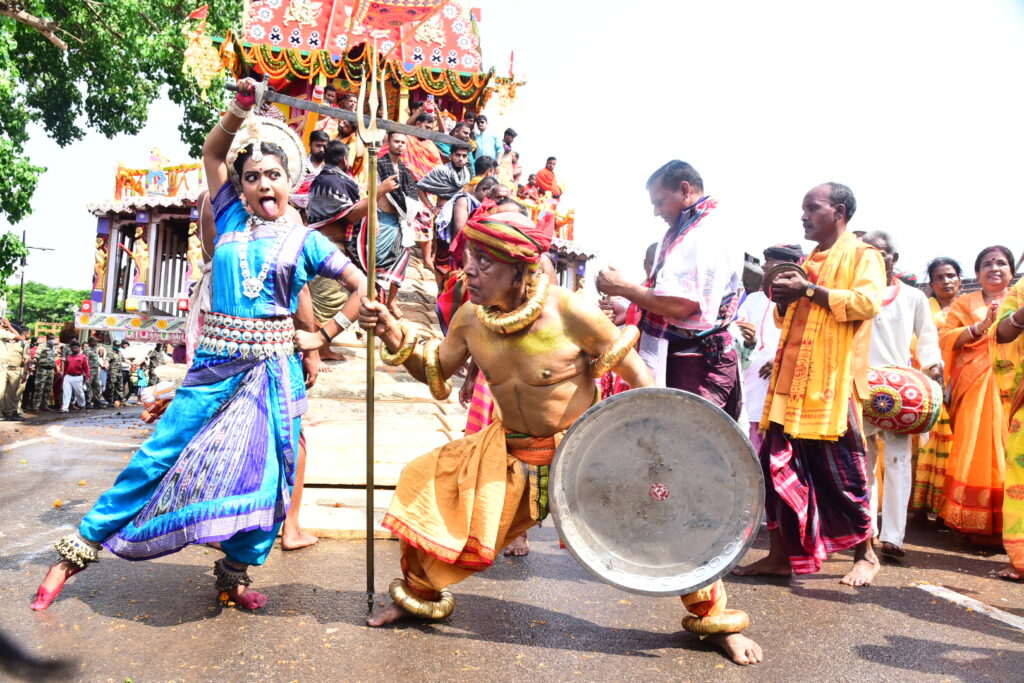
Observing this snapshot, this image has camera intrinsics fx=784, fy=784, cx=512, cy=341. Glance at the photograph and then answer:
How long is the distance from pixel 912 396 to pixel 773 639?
2.23m

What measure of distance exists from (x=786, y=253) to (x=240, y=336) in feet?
11.9

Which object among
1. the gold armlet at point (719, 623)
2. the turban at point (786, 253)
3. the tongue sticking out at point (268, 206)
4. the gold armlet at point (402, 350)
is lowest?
the gold armlet at point (719, 623)

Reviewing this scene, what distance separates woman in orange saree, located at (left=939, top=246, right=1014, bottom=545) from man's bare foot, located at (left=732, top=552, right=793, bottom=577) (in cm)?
205

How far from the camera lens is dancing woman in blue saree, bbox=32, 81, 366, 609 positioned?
310cm

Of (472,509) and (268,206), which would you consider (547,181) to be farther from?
(472,509)

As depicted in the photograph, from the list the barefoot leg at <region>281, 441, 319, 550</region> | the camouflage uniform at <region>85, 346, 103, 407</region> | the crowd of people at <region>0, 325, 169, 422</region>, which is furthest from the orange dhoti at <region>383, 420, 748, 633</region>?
the camouflage uniform at <region>85, 346, 103, 407</region>

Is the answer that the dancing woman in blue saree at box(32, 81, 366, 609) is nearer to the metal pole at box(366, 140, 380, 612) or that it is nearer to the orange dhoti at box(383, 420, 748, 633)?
the metal pole at box(366, 140, 380, 612)

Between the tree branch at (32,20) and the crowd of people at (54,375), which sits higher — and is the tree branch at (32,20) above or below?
above

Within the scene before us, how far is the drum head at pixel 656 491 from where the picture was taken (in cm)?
278

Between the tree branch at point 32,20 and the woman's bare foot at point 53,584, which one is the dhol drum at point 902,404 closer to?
Result: the woman's bare foot at point 53,584

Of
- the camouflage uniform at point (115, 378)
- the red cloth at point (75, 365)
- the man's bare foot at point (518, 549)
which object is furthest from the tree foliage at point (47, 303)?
the man's bare foot at point (518, 549)

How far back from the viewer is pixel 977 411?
5.68 meters

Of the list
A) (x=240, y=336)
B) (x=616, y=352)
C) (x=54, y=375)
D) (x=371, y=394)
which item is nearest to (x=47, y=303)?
(x=54, y=375)

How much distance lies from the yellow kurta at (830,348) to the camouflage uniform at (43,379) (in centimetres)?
1561
